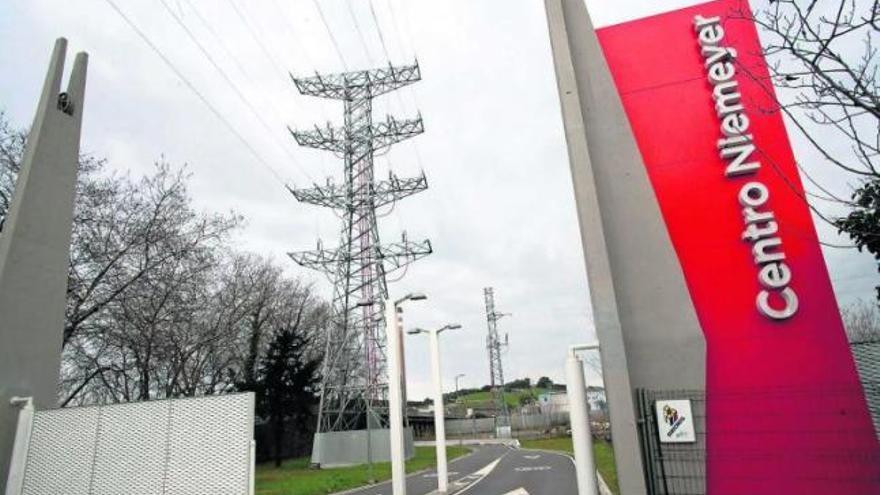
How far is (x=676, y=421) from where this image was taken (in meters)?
7.58

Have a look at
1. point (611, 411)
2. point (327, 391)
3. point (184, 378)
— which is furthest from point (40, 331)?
point (327, 391)

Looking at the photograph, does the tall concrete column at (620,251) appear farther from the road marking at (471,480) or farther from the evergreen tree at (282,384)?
the evergreen tree at (282,384)

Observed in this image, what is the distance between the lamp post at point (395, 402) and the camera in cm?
1360

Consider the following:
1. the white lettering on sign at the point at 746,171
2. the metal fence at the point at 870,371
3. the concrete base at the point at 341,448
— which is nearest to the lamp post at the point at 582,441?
the white lettering on sign at the point at 746,171

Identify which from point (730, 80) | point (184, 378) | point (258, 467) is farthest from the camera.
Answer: point (258, 467)

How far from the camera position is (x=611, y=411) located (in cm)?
717

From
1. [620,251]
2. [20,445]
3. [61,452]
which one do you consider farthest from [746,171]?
[20,445]

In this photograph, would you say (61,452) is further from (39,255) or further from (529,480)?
(529,480)

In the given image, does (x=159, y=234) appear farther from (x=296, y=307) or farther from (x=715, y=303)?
(x=296, y=307)

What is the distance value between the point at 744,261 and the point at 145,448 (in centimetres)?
935

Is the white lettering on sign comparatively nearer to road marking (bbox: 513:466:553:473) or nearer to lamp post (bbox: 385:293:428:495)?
lamp post (bbox: 385:293:428:495)

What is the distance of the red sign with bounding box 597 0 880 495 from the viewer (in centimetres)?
767

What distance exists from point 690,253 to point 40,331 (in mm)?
11068

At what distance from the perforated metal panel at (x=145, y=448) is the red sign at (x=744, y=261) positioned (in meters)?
6.64
